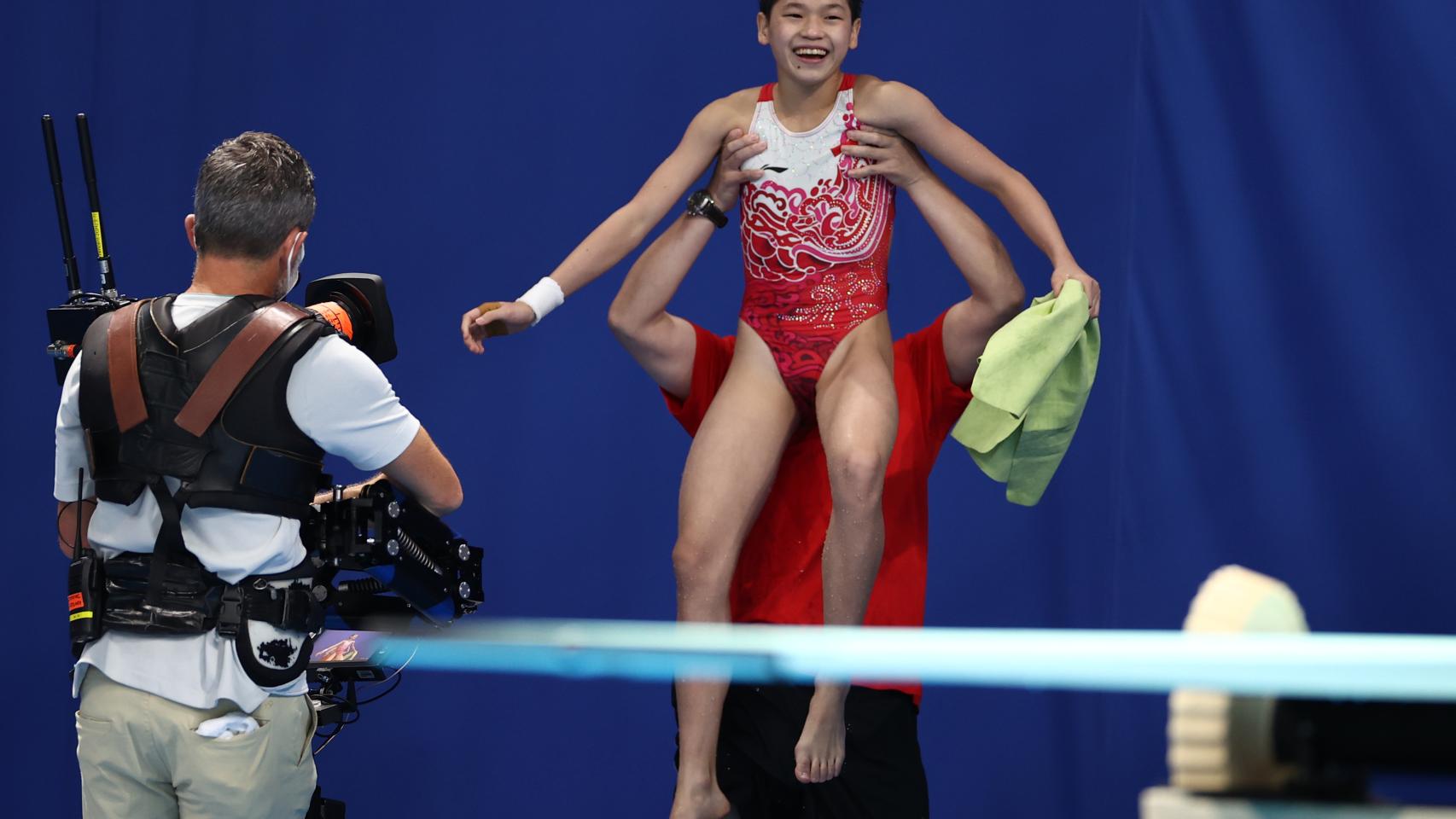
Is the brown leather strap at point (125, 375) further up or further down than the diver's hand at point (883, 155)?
further down

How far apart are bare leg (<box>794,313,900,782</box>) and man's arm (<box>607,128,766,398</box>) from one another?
0.39 m

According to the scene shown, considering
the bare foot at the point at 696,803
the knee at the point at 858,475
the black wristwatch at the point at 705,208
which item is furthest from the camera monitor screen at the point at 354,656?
the black wristwatch at the point at 705,208

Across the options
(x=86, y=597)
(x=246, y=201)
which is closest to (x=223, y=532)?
(x=86, y=597)

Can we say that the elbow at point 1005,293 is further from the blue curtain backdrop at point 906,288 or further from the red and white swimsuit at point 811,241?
the blue curtain backdrop at point 906,288

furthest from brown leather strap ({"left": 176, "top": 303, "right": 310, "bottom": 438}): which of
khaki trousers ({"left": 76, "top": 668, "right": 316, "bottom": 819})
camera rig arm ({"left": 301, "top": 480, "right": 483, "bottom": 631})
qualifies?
khaki trousers ({"left": 76, "top": 668, "right": 316, "bottom": 819})

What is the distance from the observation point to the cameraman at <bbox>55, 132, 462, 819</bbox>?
7.26 feet

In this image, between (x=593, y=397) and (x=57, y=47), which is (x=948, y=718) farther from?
(x=57, y=47)

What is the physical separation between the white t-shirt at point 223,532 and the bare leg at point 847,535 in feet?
2.55

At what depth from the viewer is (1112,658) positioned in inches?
50.3

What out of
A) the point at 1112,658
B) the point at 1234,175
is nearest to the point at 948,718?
the point at 1234,175

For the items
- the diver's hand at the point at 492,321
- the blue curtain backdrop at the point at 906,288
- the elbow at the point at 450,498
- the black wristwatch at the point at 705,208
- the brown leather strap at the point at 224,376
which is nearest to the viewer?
the brown leather strap at the point at 224,376

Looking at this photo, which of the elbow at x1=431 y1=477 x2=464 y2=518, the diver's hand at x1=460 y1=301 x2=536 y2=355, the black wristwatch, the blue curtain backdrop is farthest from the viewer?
the blue curtain backdrop

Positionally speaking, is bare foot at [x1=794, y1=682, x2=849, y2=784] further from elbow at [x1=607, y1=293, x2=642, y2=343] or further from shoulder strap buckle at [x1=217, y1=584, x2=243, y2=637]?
shoulder strap buckle at [x1=217, y1=584, x2=243, y2=637]

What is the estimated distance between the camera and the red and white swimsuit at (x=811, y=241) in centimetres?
282
